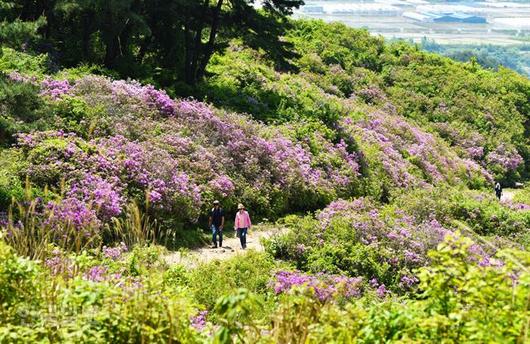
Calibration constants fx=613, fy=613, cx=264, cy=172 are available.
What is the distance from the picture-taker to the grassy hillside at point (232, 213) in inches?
198

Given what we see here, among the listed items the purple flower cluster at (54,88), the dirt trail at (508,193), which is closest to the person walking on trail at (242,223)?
the purple flower cluster at (54,88)

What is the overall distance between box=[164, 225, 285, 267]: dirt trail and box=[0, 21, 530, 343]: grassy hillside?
706 millimetres

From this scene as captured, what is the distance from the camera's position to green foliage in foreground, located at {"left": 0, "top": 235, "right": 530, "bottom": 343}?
459 cm

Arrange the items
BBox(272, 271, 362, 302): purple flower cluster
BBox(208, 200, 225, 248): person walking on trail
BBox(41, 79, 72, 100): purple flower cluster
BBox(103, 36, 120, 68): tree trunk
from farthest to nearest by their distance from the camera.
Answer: BBox(103, 36, 120, 68): tree trunk < BBox(41, 79, 72, 100): purple flower cluster < BBox(208, 200, 225, 248): person walking on trail < BBox(272, 271, 362, 302): purple flower cluster

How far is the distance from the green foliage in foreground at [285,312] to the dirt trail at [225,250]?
326 inches

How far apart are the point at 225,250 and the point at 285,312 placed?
11.1m

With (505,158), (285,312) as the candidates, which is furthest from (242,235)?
(505,158)

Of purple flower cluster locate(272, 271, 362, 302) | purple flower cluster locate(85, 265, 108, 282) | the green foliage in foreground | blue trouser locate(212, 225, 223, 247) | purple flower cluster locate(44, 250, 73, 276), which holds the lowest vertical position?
blue trouser locate(212, 225, 223, 247)

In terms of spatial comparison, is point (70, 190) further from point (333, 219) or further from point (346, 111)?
point (346, 111)

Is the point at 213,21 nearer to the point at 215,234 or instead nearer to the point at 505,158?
the point at 215,234

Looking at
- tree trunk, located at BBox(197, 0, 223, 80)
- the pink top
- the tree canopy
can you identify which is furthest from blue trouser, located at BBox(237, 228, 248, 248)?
tree trunk, located at BBox(197, 0, 223, 80)

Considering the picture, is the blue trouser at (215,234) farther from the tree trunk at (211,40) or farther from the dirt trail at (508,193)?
the dirt trail at (508,193)

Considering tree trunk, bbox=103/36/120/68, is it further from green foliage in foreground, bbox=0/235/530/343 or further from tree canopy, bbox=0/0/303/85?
green foliage in foreground, bbox=0/235/530/343

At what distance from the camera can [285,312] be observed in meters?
5.45
